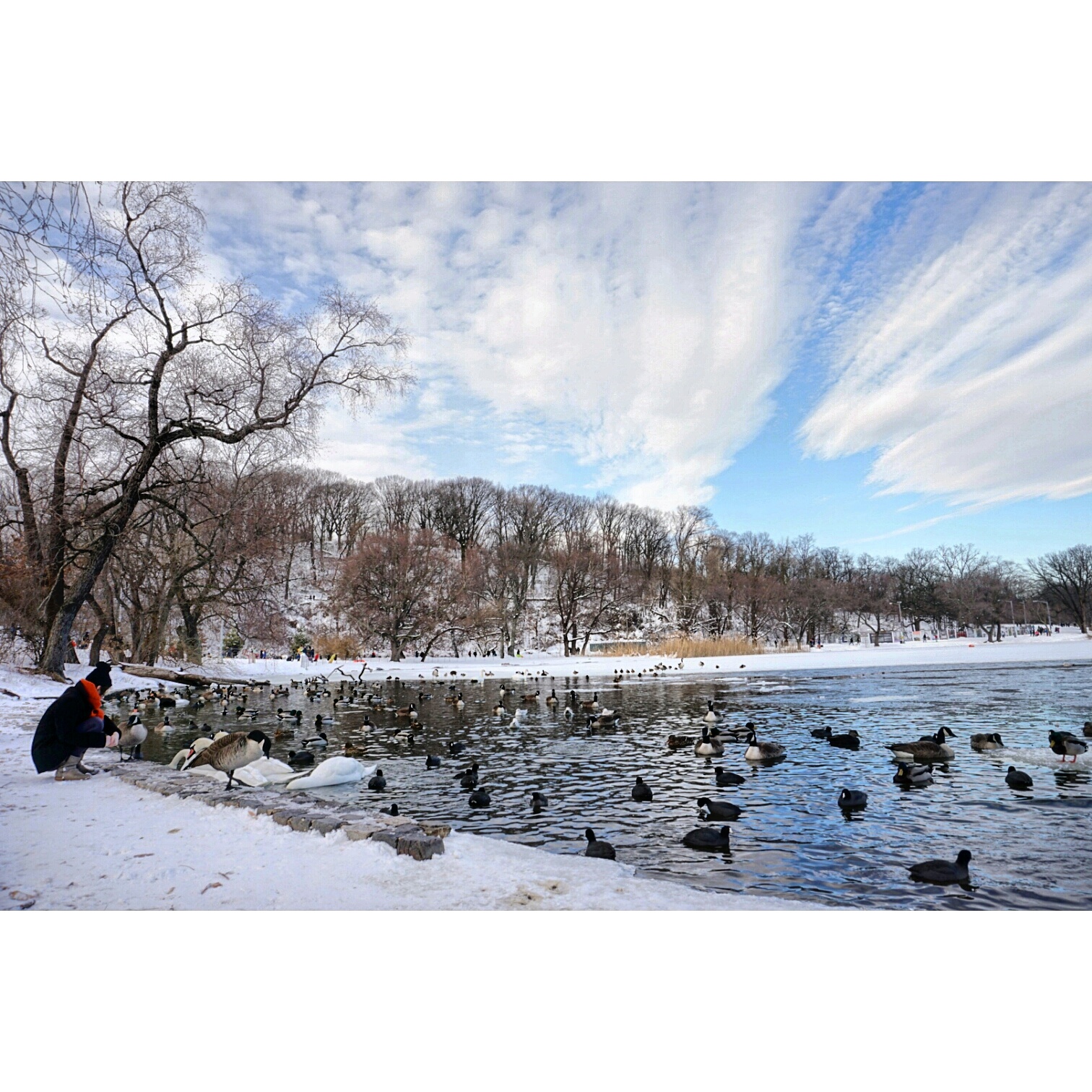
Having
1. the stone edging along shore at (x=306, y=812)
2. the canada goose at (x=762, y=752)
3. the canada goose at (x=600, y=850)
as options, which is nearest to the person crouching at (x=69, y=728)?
the stone edging along shore at (x=306, y=812)

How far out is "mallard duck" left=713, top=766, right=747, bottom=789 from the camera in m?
7.62

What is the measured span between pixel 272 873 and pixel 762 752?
701cm

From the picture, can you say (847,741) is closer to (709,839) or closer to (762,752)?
(762,752)

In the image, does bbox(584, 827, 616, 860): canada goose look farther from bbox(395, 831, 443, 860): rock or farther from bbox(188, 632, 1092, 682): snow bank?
bbox(188, 632, 1092, 682): snow bank

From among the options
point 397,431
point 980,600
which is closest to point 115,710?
point 397,431

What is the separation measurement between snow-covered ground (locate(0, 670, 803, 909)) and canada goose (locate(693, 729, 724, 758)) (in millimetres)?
5254

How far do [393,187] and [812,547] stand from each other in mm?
53326

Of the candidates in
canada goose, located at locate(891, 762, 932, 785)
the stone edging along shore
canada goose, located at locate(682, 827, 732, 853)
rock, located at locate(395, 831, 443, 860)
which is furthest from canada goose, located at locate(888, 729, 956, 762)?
rock, located at locate(395, 831, 443, 860)

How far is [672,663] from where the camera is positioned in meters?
32.6

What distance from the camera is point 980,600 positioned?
27.4m

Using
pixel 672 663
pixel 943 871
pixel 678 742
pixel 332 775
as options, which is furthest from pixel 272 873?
pixel 672 663

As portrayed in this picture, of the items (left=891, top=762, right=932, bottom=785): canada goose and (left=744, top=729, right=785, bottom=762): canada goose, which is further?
(left=744, top=729, right=785, bottom=762): canada goose

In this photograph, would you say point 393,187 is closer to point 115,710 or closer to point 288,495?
point 288,495
